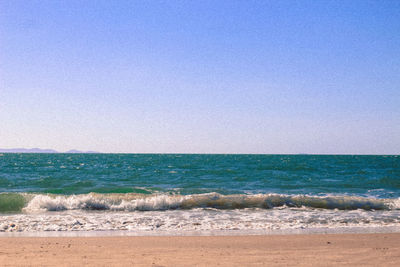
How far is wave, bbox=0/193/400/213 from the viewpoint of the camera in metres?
13.9

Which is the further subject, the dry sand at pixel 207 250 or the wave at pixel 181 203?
the wave at pixel 181 203

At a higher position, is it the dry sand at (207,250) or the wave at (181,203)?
the dry sand at (207,250)

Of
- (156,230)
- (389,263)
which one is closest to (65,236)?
(156,230)

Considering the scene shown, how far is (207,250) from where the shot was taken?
707 cm

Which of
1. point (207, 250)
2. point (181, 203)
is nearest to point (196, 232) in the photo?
point (207, 250)

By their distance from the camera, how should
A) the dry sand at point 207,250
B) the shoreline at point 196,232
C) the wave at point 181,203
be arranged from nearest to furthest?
the dry sand at point 207,250 → the shoreline at point 196,232 → the wave at point 181,203

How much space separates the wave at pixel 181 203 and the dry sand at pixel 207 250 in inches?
222

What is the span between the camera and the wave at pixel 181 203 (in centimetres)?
1391

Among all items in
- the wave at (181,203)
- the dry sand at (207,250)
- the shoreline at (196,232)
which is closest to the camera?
the dry sand at (207,250)

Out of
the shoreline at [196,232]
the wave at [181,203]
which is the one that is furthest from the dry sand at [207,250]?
the wave at [181,203]

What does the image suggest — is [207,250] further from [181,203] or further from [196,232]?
[181,203]

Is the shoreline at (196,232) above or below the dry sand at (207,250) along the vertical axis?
below

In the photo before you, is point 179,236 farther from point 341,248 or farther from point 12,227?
point 12,227

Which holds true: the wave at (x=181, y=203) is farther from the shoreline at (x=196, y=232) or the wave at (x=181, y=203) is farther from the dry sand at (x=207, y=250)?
the dry sand at (x=207, y=250)
